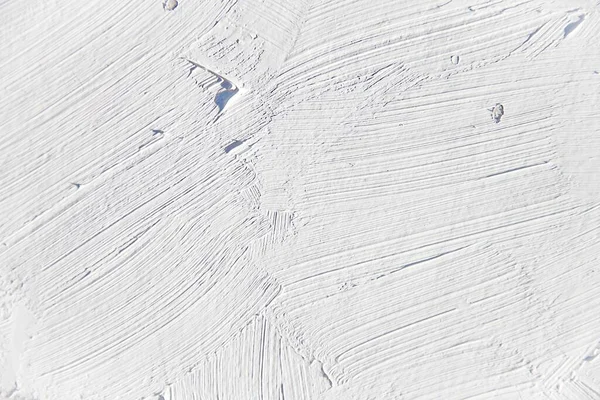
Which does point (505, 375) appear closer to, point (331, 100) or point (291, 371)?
point (291, 371)

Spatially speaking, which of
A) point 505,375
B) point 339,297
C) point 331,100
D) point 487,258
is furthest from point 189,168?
point 505,375

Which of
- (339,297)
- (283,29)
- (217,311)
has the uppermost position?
(283,29)

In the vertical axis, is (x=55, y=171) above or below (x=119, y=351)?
above

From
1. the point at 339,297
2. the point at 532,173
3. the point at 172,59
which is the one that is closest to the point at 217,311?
the point at 339,297

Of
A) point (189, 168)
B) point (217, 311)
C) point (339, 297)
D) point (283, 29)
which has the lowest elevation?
point (217, 311)

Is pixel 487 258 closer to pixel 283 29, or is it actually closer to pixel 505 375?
pixel 505 375

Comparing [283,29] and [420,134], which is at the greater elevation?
[283,29]
